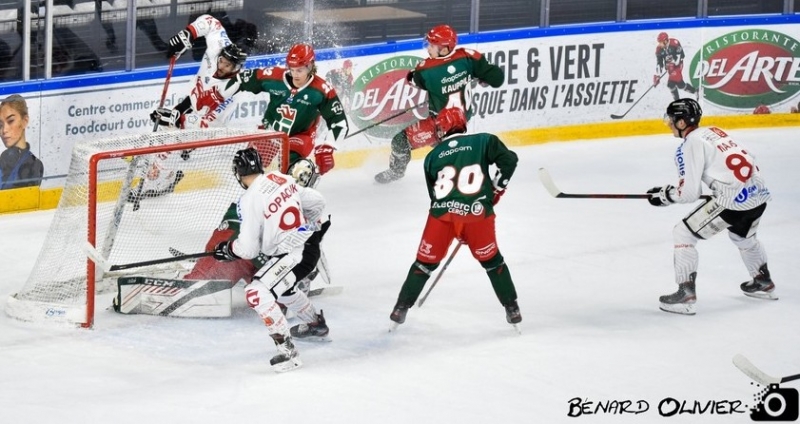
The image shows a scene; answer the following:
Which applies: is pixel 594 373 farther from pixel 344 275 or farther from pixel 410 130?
pixel 410 130

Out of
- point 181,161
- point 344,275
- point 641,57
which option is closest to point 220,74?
point 181,161

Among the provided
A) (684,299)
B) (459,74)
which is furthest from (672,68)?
(684,299)

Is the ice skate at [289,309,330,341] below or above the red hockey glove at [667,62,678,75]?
below

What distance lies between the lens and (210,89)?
8.64 metres

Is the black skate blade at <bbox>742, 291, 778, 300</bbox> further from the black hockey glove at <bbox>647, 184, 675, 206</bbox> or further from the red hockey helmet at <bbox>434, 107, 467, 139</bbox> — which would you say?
the red hockey helmet at <bbox>434, 107, 467, 139</bbox>

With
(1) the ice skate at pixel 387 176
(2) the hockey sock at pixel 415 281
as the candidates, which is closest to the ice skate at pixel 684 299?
(2) the hockey sock at pixel 415 281

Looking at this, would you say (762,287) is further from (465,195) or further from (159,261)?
(159,261)

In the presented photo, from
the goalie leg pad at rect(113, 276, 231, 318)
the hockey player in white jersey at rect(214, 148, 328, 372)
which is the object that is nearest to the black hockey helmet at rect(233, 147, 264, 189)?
the hockey player in white jersey at rect(214, 148, 328, 372)

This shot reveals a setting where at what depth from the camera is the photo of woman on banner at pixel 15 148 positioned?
29.8 feet

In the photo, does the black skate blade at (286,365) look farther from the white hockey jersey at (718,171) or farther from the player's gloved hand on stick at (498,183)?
the white hockey jersey at (718,171)

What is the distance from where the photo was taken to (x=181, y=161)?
8.07 meters

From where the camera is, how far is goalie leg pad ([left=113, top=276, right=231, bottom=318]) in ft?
23.9

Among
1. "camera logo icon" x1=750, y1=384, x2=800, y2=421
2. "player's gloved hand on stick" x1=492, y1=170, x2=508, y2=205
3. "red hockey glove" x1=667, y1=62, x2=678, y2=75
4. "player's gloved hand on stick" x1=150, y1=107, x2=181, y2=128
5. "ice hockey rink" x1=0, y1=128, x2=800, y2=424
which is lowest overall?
"ice hockey rink" x1=0, y1=128, x2=800, y2=424

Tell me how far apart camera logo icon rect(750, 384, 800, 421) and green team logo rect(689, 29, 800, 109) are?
6.03 metres
